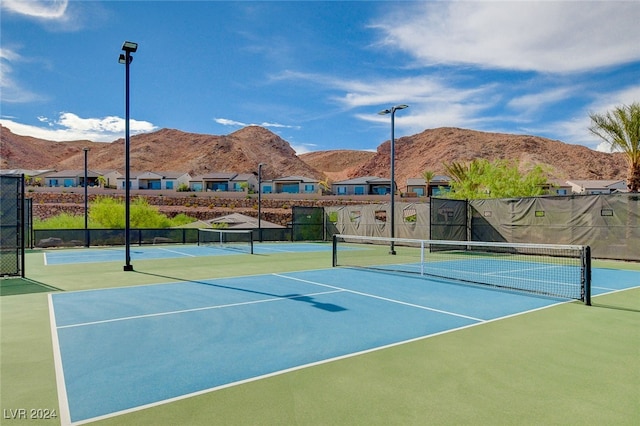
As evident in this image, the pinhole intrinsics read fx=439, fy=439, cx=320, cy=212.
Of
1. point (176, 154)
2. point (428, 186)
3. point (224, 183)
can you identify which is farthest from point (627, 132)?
point (176, 154)

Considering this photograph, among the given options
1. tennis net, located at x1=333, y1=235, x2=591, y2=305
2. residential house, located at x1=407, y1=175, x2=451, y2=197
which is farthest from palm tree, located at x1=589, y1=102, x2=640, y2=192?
residential house, located at x1=407, y1=175, x2=451, y2=197

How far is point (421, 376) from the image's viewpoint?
→ 4.60 meters

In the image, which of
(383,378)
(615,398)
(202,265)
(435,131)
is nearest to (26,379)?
(383,378)

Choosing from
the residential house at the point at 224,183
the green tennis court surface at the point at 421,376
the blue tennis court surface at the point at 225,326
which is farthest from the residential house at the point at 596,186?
the green tennis court surface at the point at 421,376

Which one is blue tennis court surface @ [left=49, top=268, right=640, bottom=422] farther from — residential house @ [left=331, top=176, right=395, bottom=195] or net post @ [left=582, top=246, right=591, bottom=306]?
residential house @ [left=331, top=176, right=395, bottom=195]

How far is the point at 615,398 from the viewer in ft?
13.3

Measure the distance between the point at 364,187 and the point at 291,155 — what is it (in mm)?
86168

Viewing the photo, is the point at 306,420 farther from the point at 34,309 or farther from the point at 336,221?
the point at 336,221

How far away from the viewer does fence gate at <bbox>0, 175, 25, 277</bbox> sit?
39.4 ft

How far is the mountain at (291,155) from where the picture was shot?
108 meters

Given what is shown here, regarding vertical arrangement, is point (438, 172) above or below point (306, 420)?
above

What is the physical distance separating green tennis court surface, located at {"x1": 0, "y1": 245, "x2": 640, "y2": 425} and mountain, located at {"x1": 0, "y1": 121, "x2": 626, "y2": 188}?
99.3 meters

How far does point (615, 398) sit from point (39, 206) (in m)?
66.5

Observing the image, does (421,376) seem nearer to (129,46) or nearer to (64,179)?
(129,46)
